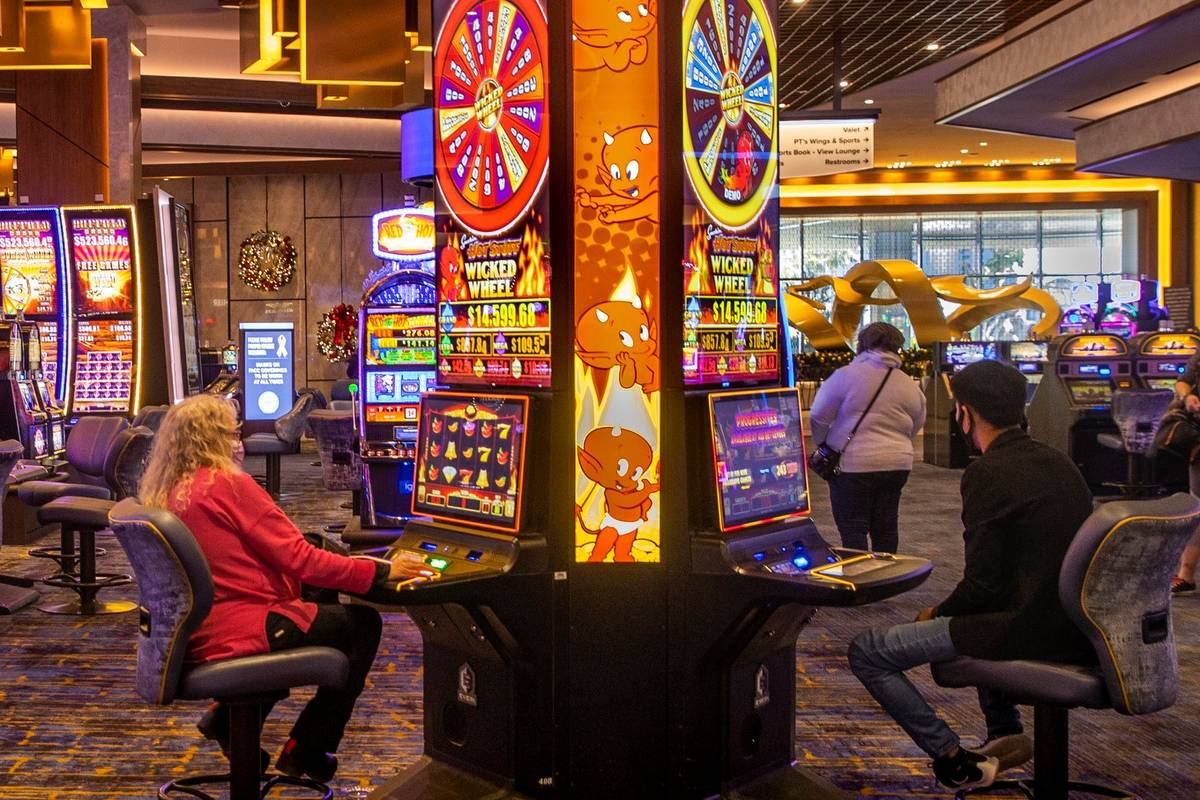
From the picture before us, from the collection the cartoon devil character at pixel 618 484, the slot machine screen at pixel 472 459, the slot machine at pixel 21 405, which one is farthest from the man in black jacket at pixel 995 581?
the slot machine at pixel 21 405

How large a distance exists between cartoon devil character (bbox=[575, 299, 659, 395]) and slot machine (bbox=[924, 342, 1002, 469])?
9.35 meters

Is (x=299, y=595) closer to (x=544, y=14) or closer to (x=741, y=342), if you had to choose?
(x=741, y=342)

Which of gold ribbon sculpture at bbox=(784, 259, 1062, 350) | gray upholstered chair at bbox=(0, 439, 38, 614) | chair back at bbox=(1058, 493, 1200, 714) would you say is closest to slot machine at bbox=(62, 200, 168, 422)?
gray upholstered chair at bbox=(0, 439, 38, 614)

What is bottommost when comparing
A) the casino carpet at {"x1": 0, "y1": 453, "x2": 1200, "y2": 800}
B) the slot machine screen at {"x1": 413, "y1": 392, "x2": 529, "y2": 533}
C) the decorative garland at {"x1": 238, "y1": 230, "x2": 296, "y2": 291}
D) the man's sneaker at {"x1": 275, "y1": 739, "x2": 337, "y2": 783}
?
the casino carpet at {"x1": 0, "y1": 453, "x2": 1200, "y2": 800}

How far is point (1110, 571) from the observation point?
2.74 meters

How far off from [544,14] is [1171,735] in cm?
289

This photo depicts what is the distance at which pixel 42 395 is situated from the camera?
28.1ft

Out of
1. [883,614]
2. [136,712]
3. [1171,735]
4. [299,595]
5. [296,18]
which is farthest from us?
[296,18]

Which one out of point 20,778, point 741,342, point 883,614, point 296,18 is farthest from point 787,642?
point 296,18

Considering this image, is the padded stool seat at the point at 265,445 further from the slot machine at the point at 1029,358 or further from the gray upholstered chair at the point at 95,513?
the slot machine at the point at 1029,358

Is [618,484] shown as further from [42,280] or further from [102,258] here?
[42,280]

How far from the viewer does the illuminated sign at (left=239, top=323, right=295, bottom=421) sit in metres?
14.4

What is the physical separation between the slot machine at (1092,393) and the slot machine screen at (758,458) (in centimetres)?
735

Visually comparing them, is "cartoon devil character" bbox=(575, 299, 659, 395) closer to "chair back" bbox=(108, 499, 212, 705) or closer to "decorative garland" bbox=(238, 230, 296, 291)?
"chair back" bbox=(108, 499, 212, 705)
